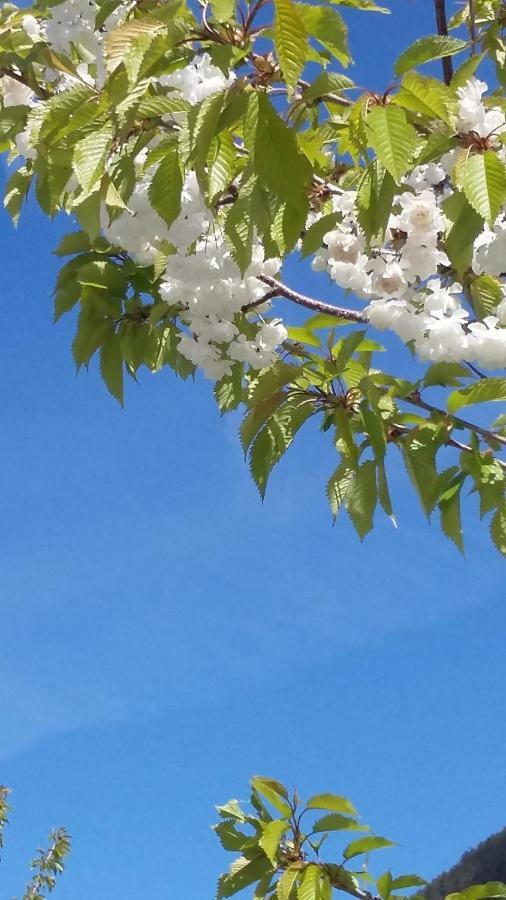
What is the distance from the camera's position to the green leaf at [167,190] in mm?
1962

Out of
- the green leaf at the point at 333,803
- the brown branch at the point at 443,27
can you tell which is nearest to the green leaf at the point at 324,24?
the brown branch at the point at 443,27

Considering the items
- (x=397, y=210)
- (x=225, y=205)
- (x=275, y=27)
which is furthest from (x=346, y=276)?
(x=275, y=27)

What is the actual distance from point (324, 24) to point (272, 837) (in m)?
2.35

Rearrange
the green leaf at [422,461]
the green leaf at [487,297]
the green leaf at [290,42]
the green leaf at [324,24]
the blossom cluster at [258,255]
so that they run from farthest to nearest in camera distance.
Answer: the green leaf at [422,461] → the green leaf at [487,297] → the blossom cluster at [258,255] → the green leaf at [324,24] → the green leaf at [290,42]

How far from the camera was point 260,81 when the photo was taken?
1.88m

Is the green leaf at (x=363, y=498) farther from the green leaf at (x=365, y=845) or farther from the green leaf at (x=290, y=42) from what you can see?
the green leaf at (x=290, y=42)

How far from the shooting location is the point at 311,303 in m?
2.91

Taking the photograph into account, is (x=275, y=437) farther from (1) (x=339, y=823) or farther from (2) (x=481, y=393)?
(1) (x=339, y=823)

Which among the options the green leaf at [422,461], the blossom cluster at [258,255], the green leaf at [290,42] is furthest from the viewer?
the green leaf at [422,461]

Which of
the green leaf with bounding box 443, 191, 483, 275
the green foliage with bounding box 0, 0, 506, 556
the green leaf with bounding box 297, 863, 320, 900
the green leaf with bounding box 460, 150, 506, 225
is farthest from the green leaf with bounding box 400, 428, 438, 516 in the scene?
the green leaf with bounding box 297, 863, 320, 900

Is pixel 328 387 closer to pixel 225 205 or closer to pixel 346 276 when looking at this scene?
pixel 346 276

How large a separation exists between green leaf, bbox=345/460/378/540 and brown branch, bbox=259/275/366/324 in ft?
1.46

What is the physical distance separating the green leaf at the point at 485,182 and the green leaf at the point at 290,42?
0.37 m

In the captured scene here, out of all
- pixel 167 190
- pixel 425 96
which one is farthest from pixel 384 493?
pixel 425 96
